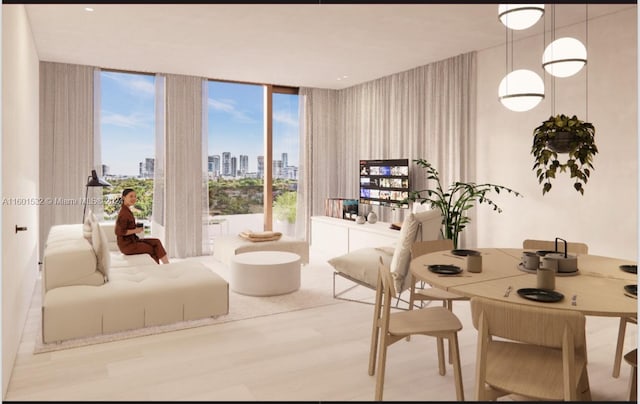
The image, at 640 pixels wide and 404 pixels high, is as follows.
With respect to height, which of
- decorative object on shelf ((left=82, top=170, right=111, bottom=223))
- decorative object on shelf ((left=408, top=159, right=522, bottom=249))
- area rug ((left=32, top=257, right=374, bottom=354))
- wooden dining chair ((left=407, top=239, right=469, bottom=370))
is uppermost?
decorative object on shelf ((left=82, top=170, right=111, bottom=223))

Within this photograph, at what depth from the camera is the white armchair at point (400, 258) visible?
158 inches

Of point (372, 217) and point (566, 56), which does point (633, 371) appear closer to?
point (566, 56)

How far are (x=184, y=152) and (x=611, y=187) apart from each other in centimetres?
528

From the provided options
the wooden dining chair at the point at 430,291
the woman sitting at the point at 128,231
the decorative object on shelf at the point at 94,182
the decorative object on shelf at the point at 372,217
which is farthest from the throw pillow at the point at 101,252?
the decorative object on shelf at the point at 372,217

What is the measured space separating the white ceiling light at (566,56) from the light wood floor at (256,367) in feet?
6.11

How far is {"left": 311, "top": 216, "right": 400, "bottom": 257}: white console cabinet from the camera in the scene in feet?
20.0

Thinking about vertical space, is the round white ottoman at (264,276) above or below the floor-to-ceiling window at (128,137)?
below

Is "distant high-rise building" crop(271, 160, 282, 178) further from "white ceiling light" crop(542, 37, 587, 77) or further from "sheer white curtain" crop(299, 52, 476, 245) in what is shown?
"white ceiling light" crop(542, 37, 587, 77)

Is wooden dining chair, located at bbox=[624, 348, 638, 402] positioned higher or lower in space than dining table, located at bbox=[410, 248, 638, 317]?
lower

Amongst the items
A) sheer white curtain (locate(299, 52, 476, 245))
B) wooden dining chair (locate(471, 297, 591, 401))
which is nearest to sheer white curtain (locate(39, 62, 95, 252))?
sheer white curtain (locate(299, 52, 476, 245))

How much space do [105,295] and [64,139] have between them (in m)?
3.50

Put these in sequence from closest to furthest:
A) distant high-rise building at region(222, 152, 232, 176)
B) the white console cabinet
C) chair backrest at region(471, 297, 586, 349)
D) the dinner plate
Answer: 1. chair backrest at region(471, 297, 586, 349)
2. the dinner plate
3. the white console cabinet
4. distant high-rise building at region(222, 152, 232, 176)

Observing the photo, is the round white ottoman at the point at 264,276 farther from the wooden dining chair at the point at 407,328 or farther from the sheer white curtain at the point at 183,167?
the sheer white curtain at the point at 183,167

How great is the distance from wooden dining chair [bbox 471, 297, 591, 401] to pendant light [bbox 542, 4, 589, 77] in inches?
62.1
